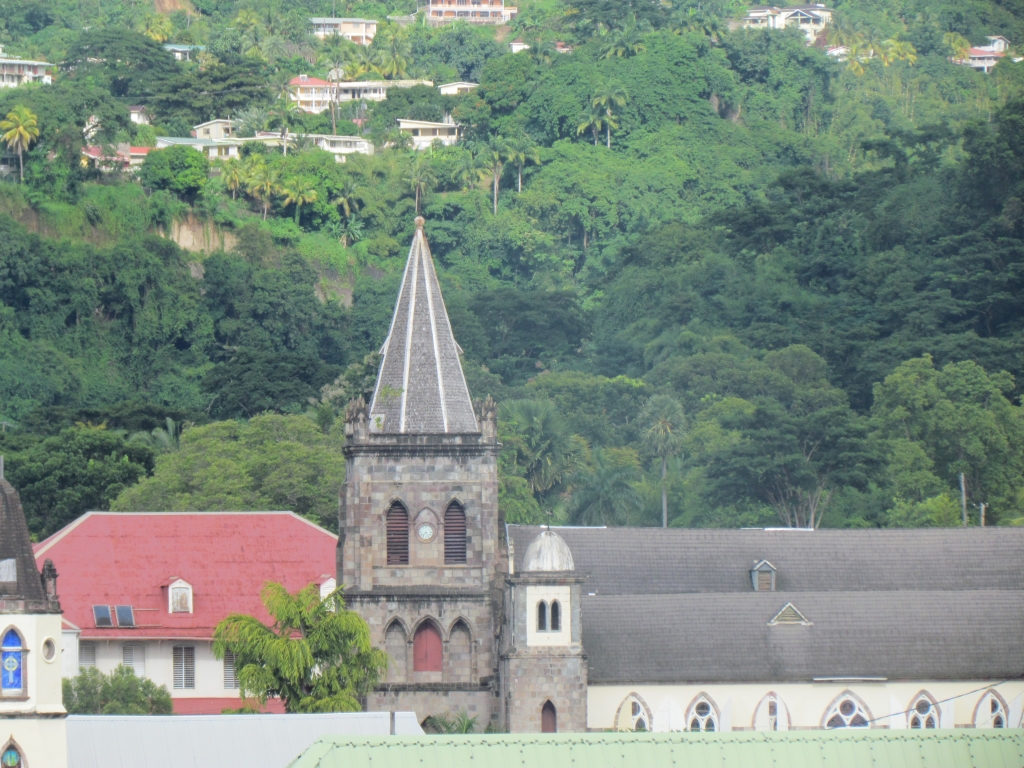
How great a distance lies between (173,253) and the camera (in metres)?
146

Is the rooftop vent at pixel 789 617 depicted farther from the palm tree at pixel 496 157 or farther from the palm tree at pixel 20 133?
the palm tree at pixel 496 157

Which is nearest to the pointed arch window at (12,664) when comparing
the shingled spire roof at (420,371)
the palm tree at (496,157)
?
the shingled spire roof at (420,371)

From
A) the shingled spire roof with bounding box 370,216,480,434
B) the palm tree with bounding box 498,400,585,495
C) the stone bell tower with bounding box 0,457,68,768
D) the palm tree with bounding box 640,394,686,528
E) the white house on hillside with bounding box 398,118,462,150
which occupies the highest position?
the white house on hillside with bounding box 398,118,462,150

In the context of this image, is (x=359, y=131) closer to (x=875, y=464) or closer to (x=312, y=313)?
(x=312, y=313)

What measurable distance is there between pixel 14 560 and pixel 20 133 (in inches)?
4316

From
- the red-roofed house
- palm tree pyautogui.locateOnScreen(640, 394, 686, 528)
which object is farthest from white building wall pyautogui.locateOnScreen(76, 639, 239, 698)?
palm tree pyautogui.locateOnScreen(640, 394, 686, 528)

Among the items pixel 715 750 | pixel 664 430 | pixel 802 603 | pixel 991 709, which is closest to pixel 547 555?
pixel 802 603

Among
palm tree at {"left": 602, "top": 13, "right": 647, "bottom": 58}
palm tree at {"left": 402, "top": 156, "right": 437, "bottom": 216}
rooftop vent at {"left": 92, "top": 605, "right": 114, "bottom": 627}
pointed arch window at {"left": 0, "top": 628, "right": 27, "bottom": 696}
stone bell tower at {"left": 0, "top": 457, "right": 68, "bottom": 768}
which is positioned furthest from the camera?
palm tree at {"left": 602, "top": 13, "right": 647, "bottom": 58}

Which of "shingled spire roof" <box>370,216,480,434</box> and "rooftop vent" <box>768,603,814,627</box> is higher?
"shingled spire roof" <box>370,216,480,434</box>

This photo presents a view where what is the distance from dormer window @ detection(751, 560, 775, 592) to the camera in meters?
65.7

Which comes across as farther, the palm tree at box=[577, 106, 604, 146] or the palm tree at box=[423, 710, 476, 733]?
the palm tree at box=[577, 106, 604, 146]

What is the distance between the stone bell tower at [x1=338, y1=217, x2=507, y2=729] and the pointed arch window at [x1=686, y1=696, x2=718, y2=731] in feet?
15.4

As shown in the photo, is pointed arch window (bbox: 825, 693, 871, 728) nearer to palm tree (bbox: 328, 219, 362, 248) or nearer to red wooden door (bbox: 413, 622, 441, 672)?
red wooden door (bbox: 413, 622, 441, 672)

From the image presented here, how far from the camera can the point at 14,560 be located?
146ft
